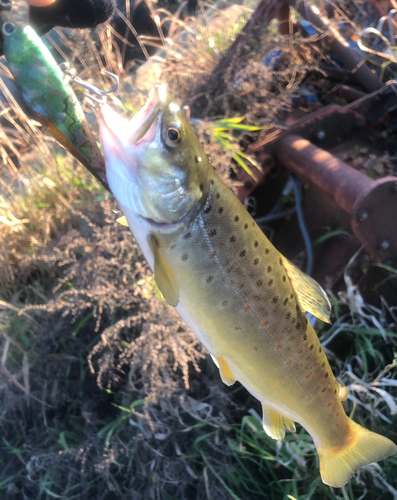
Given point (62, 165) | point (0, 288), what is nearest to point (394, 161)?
point (62, 165)

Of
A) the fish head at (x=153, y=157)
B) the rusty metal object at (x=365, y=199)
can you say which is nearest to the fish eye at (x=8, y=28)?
the fish head at (x=153, y=157)

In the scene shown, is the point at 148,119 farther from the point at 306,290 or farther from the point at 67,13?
the point at 306,290

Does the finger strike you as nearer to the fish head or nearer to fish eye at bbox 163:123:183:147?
the fish head

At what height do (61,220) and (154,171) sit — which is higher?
(154,171)

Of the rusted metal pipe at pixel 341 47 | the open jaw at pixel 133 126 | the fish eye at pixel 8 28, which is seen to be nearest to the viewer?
the fish eye at pixel 8 28

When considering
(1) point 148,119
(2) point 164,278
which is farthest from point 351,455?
(1) point 148,119

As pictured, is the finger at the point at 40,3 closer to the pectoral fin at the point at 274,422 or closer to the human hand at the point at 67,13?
the human hand at the point at 67,13

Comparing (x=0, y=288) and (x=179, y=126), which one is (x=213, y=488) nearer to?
(x=179, y=126)
